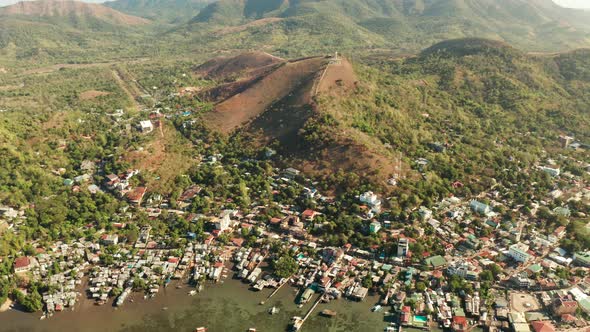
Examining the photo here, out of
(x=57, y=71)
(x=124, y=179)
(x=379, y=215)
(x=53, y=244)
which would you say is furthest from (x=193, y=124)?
(x=57, y=71)

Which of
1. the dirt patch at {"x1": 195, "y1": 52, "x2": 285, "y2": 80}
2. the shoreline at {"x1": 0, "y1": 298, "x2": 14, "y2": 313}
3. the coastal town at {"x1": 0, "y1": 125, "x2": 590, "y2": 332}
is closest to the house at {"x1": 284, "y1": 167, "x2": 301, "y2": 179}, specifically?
the coastal town at {"x1": 0, "y1": 125, "x2": 590, "y2": 332}

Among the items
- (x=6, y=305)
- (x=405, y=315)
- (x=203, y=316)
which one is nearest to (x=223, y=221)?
(x=203, y=316)

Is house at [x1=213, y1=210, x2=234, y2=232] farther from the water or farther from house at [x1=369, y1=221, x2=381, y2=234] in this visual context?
house at [x1=369, y1=221, x2=381, y2=234]

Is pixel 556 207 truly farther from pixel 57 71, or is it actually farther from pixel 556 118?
pixel 57 71

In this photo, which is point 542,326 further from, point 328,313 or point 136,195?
point 136,195

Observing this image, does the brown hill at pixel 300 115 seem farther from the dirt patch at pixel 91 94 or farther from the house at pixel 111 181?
the dirt patch at pixel 91 94

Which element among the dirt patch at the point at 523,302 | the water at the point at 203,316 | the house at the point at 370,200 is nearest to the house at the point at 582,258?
the dirt patch at the point at 523,302
